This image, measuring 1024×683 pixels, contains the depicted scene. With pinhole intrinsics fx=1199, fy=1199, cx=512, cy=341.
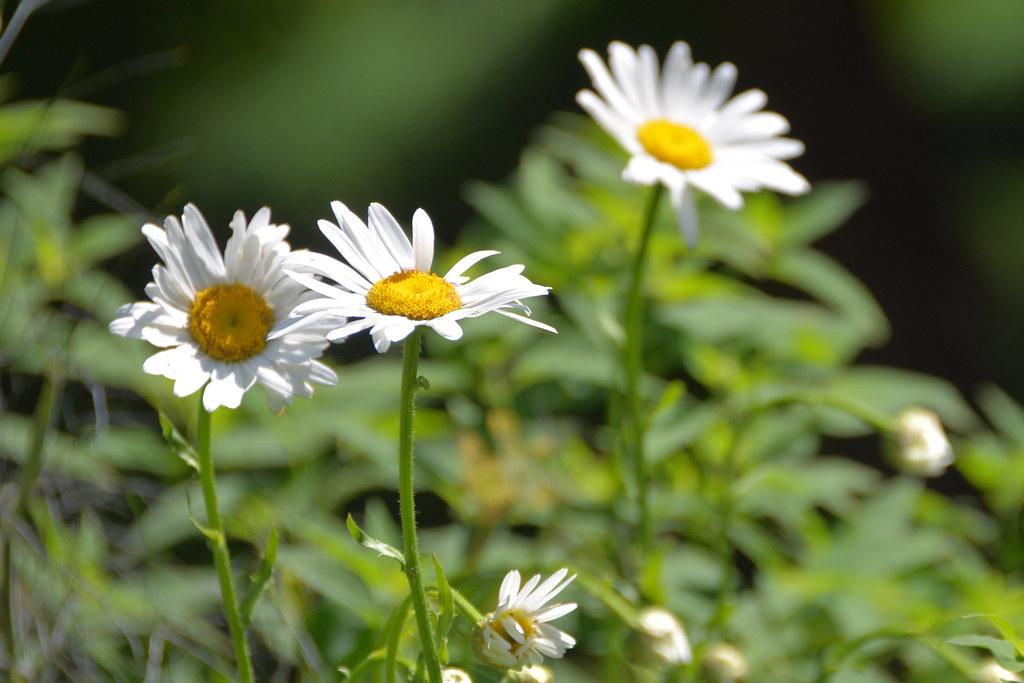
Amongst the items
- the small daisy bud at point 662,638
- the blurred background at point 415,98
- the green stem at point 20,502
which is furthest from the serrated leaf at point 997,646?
the blurred background at point 415,98

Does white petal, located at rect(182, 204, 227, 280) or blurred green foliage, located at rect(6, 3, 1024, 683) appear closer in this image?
white petal, located at rect(182, 204, 227, 280)

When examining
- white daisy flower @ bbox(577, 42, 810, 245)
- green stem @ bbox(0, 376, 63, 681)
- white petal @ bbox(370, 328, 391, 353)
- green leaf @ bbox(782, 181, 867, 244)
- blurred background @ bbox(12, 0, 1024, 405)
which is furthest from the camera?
blurred background @ bbox(12, 0, 1024, 405)

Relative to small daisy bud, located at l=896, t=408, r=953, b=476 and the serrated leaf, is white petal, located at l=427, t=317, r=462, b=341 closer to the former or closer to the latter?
the serrated leaf

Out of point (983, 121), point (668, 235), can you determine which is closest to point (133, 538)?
point (668, 235)

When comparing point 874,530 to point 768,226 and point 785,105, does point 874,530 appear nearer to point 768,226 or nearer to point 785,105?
point 768,226

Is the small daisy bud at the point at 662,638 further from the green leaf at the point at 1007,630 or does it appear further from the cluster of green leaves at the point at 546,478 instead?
the green leaf at the point at 1007,630

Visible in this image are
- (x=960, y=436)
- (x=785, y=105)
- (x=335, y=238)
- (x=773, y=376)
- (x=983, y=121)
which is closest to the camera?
(x=335, y=238)

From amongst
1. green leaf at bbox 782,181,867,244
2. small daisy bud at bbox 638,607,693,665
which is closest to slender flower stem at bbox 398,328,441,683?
small daisy bud at bbox 638,607,693,665
